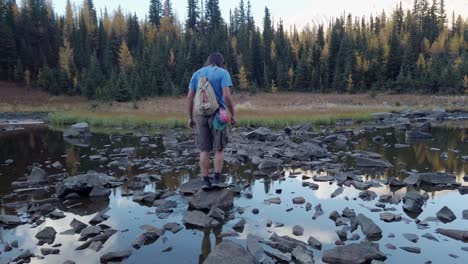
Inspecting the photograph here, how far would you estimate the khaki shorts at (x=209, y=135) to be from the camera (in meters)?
6.85

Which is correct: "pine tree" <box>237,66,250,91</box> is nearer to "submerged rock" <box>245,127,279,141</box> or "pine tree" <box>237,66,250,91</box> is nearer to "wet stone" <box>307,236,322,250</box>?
"submerged rock" <box>245,127,279,141</box>

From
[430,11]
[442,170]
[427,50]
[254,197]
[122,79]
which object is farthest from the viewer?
[430,11]

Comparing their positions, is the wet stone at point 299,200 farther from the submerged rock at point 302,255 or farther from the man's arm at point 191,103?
the man's arm at point 191,103

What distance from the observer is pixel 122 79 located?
2427 inches

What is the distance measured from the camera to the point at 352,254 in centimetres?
450

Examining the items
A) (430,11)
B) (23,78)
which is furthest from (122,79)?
(430,11)

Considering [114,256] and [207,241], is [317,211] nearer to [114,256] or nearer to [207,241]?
[207,241]

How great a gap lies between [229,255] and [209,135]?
2.95 m

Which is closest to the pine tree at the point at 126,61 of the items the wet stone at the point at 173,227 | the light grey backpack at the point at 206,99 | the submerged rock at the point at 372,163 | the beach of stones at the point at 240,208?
the beach of stones at the point at 240,208

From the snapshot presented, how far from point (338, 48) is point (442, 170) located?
82.7 m

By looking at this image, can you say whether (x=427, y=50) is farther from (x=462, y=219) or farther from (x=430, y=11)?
(x=462, y=219)

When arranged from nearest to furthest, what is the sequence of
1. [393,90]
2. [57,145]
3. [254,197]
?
[254,197] → [57,145] → [393,90]

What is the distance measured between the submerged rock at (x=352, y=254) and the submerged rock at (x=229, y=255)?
94cm

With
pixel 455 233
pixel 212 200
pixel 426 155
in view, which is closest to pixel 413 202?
pixel 455 233
